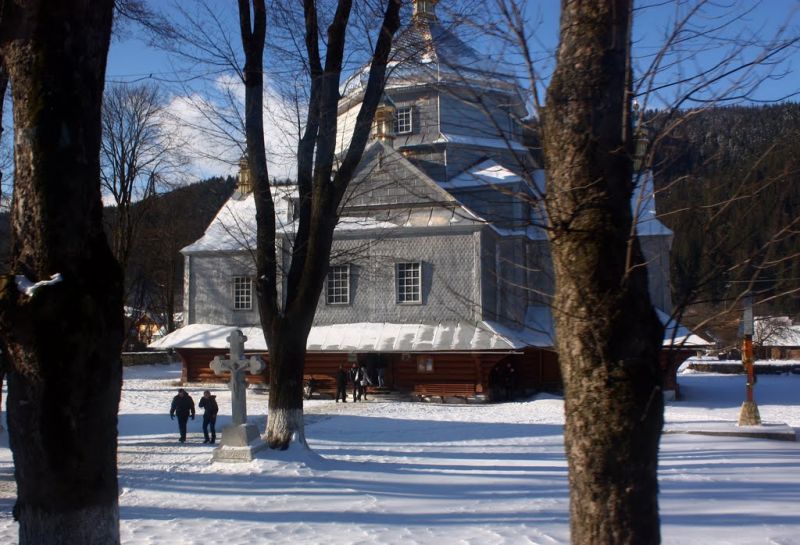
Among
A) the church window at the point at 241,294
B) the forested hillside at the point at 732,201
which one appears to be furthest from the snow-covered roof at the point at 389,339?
the forested hillside at the point at 732,201

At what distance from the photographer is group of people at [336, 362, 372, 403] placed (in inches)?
1139

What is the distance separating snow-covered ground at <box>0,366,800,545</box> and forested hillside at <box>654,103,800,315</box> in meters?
4.77

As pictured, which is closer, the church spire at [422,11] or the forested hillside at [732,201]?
the forested hillside at [732,201]

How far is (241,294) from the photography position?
3353 cm

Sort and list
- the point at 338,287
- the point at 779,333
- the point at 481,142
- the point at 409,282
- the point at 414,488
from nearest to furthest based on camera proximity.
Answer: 1. the point at 414,488
2. the point at 409,282
3. the point at 481,142
4. the point at 338,287
5. the point at 779,333

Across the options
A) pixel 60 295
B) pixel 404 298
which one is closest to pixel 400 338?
pixel 404 298

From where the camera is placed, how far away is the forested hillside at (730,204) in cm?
415

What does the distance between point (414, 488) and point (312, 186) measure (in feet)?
19.0

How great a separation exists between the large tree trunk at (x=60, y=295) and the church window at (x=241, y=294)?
2760 cm

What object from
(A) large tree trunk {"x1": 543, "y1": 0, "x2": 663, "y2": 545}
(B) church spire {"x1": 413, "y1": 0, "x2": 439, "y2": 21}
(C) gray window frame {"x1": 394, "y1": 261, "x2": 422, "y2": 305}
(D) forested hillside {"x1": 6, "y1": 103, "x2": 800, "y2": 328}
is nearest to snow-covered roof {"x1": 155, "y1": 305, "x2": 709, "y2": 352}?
(C) gray window frame {"x1": 394, "y1": 261, "x2": 422, "y2": 305}

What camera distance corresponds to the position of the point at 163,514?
1020 cm

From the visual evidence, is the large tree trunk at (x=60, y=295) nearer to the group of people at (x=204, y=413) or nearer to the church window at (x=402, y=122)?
the group of people at (x=204, y=413)

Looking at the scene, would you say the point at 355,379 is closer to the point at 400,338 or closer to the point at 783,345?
the point at 400,338

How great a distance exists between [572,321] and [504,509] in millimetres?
6730
